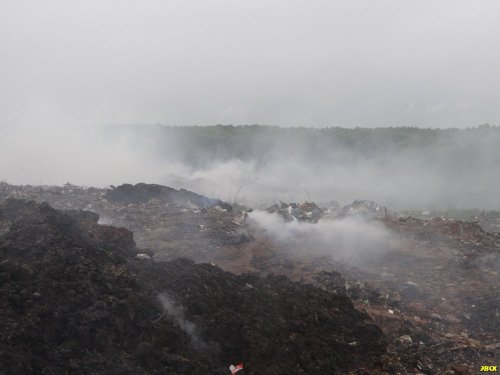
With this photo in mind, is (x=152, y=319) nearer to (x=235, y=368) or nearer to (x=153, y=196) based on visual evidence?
(x=235, y=368)

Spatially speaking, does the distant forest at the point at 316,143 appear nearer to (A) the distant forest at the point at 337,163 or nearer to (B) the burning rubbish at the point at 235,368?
(A) the distant forest at the point at 337,163

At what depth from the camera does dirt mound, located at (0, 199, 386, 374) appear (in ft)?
14.0

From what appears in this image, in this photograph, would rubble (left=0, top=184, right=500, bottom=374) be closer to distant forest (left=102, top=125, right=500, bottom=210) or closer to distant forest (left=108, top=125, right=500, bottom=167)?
distant forest (left=102, top=125, right=500, bottom=210)

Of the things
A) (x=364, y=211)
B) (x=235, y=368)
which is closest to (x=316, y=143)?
(x=364, y=211)

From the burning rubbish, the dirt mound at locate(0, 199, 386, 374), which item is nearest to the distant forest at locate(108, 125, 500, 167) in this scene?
the dirt mound at locate(0, 199, 386, 374)

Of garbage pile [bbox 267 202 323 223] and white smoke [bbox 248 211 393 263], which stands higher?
garbage pile [bbox 267 202 323 223]

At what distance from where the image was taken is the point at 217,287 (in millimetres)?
6246

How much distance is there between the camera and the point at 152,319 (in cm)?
508

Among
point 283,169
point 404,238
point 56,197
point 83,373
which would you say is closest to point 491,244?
point 404,238

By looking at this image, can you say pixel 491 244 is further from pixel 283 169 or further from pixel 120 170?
pixel 120 170

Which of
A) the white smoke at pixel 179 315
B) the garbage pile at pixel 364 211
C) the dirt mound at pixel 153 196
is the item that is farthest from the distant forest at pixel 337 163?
the white smoke at pixel 179 315

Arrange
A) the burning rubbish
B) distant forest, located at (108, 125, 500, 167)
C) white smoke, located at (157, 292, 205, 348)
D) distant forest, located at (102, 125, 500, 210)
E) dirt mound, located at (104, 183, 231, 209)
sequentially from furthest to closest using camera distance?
distant forest, located at (108, 125, 500, 167)
distant forest, located at (102, 125, 500, 210)
dirt mound, located at (104, 183, 231, 209)
white smoke, located at (157, 292, 205, 348)
the burning rubbish

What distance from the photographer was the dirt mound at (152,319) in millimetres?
4258

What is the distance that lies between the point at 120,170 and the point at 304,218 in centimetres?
1043
